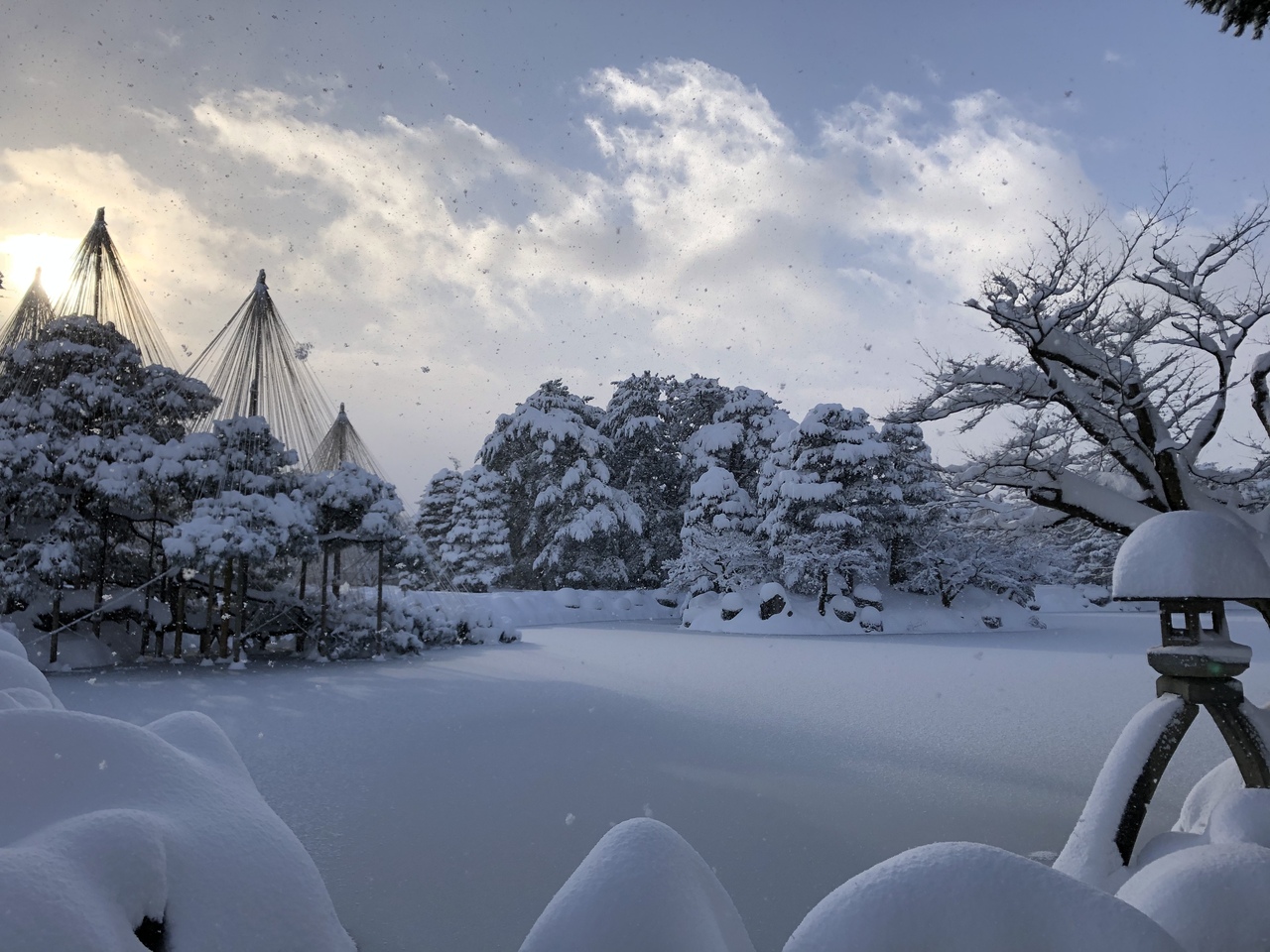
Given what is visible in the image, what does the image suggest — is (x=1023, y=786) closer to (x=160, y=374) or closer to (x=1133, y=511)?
(x=1133, y=511)

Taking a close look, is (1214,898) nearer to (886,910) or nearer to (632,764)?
(886,910)

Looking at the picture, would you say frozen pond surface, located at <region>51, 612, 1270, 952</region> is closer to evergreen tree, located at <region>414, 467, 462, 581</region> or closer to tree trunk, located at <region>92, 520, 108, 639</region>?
tree trunk, located at <region>92, 520, 108, 639</region>

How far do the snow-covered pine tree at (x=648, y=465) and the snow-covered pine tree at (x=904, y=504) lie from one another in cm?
860

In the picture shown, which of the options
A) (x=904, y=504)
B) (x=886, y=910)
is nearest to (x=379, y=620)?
(x=886, y=910)

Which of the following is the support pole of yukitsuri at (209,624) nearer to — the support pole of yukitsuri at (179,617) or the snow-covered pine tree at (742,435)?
the support pole of yukitsuri at (179,617)

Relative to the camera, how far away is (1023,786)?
15.2 feet

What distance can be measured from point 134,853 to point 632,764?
423 cm

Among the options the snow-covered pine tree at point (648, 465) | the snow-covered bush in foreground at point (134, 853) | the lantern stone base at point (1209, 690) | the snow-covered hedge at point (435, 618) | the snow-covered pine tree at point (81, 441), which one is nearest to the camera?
the snow-covered bush in foreground at point (134, 853)

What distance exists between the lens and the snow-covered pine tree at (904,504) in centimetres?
1855

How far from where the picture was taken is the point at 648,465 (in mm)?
27688

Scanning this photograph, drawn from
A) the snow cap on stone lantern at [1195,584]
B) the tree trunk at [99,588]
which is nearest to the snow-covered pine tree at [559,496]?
the tree trunk at [99,588]

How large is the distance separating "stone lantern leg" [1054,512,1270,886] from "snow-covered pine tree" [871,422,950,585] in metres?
15.5

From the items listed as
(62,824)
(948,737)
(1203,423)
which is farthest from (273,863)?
(948,737)

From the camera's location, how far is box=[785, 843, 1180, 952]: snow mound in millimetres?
1149
